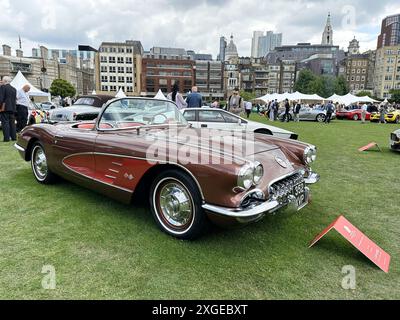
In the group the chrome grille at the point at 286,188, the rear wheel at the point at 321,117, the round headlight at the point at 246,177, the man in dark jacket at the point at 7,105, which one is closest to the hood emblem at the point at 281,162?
the chrome grille at the point at 286,188

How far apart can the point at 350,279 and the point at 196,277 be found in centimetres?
126

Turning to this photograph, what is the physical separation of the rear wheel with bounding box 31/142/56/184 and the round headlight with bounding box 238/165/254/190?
3.24m

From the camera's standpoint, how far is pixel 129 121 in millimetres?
3848

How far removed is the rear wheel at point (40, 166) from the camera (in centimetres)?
446

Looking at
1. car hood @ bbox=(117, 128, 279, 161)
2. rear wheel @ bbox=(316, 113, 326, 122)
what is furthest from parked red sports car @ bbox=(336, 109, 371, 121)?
car hood @ bbox=(117, 128, 279, 161)

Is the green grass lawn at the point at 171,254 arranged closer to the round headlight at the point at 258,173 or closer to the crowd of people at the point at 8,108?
the round headlight at the point at 258,173

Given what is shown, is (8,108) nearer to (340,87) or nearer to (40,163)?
(40,163)

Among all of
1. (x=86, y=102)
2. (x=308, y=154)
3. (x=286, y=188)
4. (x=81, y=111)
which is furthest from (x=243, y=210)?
(x=86, y=102)

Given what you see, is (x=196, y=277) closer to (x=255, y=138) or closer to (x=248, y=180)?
(x=248, y=180)

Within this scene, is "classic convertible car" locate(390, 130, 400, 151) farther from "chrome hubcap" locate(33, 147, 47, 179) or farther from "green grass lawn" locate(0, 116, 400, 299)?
"chrome hubcap" locate(33, 147, 47, 179)

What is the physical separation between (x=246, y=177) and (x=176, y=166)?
71 cm

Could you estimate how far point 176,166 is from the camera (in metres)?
2.81

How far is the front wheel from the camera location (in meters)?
2.71
